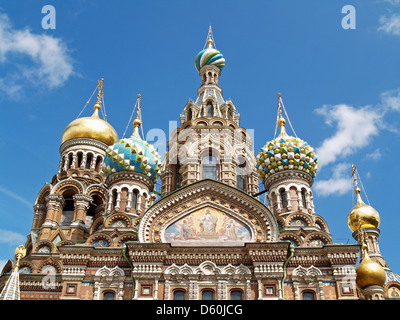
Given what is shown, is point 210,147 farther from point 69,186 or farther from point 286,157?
A: point 69,186

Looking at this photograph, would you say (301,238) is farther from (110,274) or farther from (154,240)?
(110,274)

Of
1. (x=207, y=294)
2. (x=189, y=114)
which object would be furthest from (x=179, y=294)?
(x=189, y=114)

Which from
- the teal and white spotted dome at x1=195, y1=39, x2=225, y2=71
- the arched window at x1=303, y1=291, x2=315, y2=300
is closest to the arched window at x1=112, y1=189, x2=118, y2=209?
the arched window at x1=303, y1=291, x2=315, y2=300

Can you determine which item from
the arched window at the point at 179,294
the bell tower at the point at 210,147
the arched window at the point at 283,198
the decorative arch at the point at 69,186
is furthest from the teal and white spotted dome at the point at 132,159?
the arched window at the point at 179,294

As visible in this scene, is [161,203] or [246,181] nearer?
[161,203]

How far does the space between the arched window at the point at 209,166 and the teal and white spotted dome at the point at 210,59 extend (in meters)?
7.92

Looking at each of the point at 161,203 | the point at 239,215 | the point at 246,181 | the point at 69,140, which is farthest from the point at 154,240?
the point at 69,140

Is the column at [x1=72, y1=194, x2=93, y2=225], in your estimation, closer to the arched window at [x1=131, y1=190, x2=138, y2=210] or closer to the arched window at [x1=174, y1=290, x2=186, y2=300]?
the arched window at [x1=131, y1=190, x2=138, y2=210]

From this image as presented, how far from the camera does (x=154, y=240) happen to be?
1488 cm

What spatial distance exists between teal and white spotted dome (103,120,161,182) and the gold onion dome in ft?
30.4

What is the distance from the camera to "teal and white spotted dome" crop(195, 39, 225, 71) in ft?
90.0

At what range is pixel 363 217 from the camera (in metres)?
22.2
